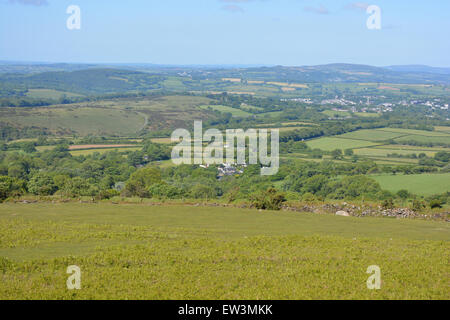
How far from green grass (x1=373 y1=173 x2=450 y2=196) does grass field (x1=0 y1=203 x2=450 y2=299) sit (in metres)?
27.5

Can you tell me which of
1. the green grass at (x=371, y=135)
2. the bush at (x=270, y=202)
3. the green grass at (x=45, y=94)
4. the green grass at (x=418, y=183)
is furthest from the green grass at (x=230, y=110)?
the bush at (x=270, y=202)

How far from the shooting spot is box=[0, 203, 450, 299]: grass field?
37.8 feet

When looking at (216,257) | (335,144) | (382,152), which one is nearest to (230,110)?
(335,144)

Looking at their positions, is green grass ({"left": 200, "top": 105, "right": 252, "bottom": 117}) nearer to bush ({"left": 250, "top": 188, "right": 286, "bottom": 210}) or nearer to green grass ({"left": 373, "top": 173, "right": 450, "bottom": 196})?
green grass ({"left": 373, "top": 173, "right": 450, "bottom": 196})

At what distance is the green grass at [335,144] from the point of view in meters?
90.7

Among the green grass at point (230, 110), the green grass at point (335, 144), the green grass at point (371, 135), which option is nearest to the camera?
the green grass at point (335, 144)

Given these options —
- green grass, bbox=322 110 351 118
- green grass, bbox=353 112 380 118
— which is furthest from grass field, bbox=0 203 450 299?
green grass, bbox=322 110 351 118

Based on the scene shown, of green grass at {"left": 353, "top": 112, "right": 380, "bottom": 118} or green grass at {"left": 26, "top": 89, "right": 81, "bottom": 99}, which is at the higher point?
green grass at {"left": 26, "top": 89, "right": 81, "bottom": 99}

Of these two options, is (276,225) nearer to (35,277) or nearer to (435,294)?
(435,294)

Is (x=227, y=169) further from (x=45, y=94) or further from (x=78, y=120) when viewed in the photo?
(x=45, y=94)

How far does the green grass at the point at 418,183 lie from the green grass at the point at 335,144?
107 feet

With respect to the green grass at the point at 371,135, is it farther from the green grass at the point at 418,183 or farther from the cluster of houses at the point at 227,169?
the green grass at the point at 418,183

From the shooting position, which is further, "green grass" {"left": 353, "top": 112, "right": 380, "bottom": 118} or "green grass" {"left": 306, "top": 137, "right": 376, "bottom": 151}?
"green grass" {"left": 353, "top": 112, "right": 380, "bottom": 118}
